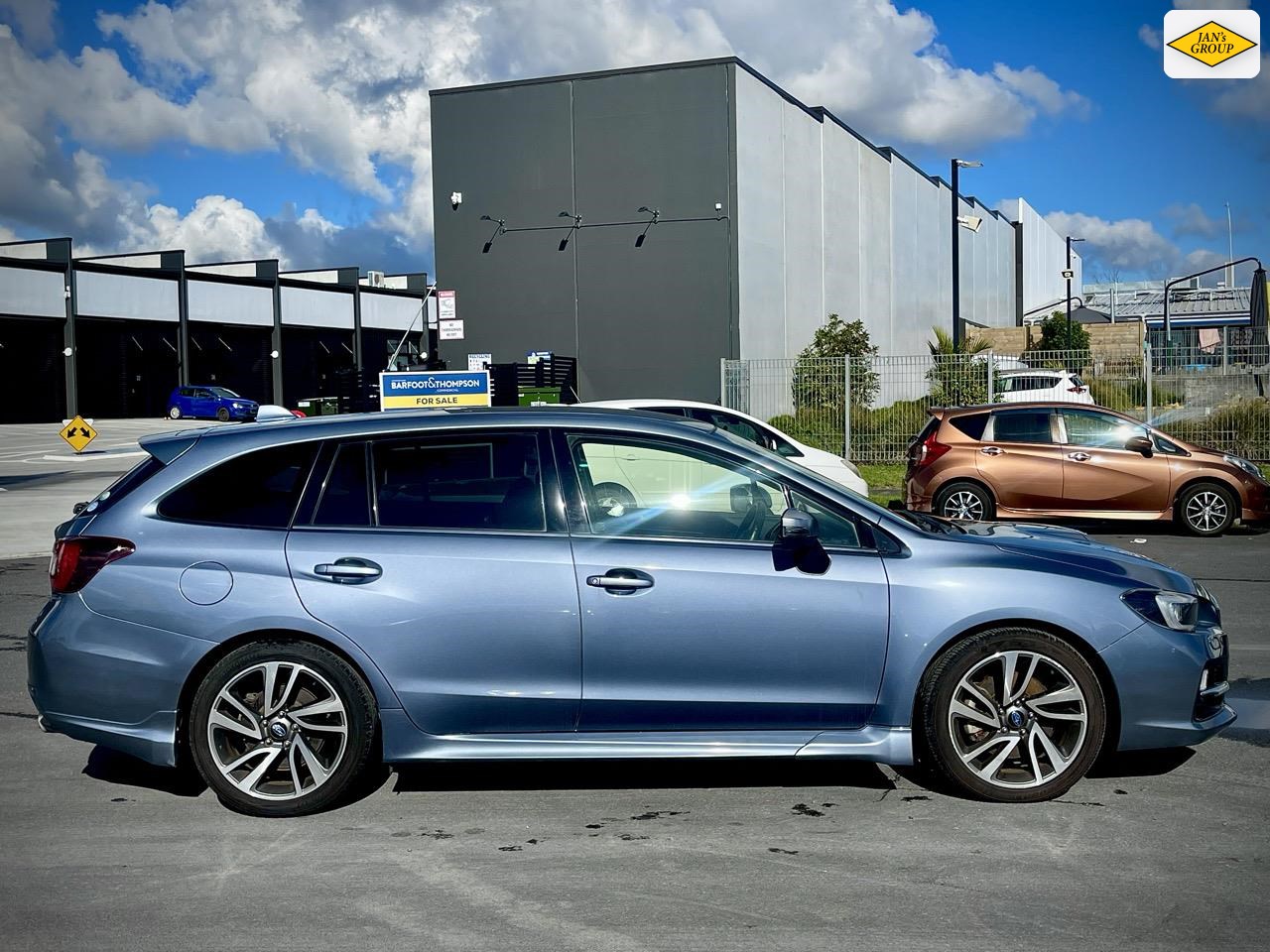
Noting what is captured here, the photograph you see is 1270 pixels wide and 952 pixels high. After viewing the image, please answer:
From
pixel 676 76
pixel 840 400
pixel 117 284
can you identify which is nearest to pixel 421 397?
pixel 840 400

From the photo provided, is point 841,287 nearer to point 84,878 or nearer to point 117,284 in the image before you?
point 117,284

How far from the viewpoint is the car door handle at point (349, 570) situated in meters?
5.04

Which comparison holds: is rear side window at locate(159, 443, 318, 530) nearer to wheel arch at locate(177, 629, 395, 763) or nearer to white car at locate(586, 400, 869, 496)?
wheel arch at locate(177, 629, 395, 763)

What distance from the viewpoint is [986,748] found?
514cm

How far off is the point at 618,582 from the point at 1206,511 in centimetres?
1191

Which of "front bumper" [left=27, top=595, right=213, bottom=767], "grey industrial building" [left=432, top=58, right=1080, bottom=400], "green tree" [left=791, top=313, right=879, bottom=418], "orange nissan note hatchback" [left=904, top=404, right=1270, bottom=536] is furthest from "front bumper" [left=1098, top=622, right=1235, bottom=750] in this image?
"grey industrial building" [left=432, top=58, right=1080, bottom=400]

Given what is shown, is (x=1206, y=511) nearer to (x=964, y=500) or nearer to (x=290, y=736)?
(x=964, y=500)

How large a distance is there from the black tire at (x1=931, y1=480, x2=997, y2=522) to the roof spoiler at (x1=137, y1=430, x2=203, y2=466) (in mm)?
10882

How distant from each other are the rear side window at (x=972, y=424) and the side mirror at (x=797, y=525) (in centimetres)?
1058

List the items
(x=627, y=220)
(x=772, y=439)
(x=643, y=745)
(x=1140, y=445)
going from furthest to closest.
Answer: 1. (x=627, y=220)
2. (x=1140, y=445)
3. (x=772, y=439)
4. (x=643, y=745)

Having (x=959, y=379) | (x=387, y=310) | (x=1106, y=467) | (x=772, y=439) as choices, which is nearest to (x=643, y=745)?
(x=772, y=439)

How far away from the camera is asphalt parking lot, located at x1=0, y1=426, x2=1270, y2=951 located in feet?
12.9

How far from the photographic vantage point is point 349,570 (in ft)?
16.5

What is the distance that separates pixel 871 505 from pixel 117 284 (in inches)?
2353
